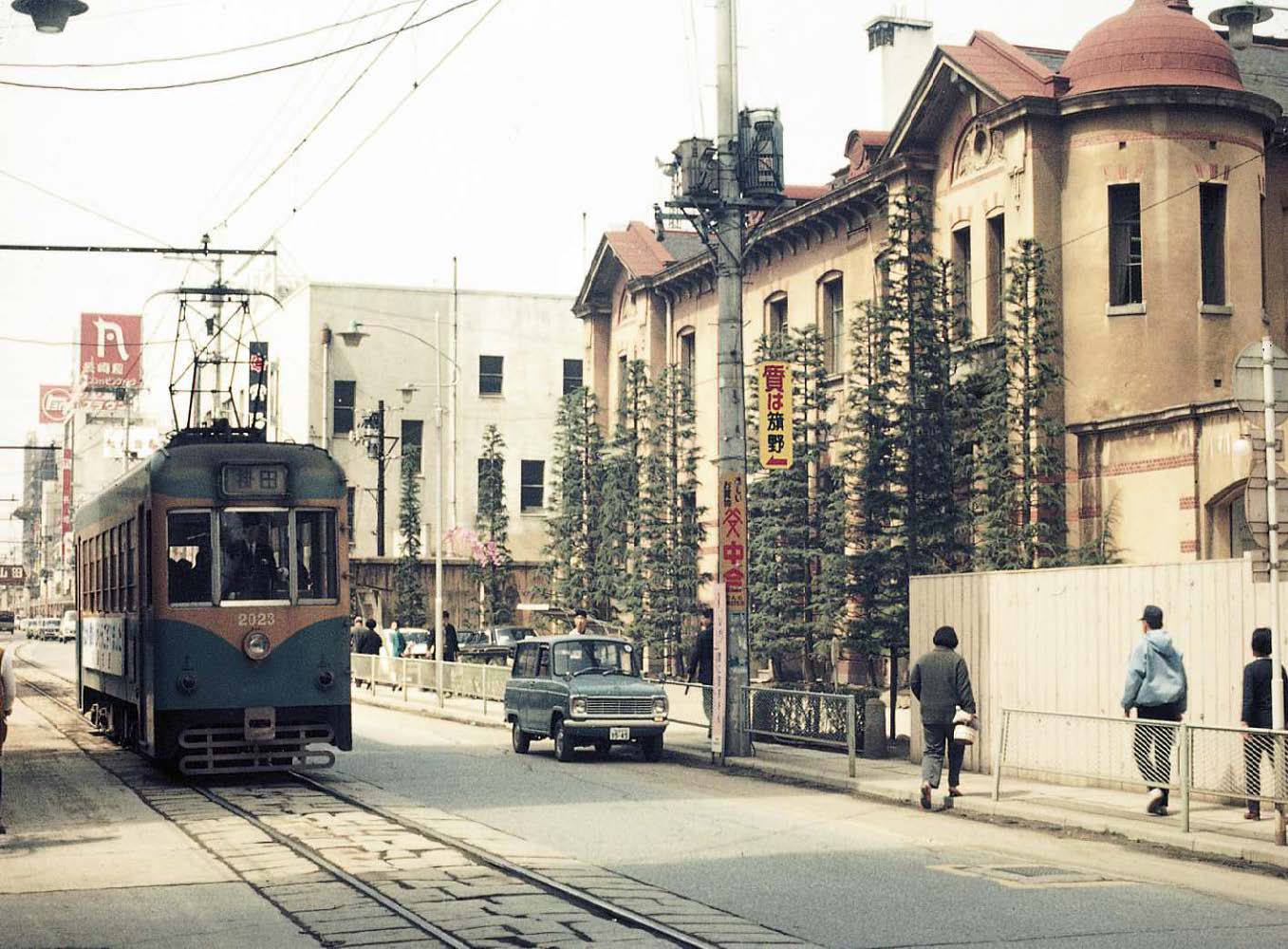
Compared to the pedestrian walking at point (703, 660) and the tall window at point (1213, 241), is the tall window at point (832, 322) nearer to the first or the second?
the tall window at point (1213, 241)

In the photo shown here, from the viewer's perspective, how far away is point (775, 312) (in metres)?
44.0

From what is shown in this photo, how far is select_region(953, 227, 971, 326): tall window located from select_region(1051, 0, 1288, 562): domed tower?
2.48m

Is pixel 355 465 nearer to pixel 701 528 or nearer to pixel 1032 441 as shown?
pixel 701 528

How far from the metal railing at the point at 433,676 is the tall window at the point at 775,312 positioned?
1161 centimetres

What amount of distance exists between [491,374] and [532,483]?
5.22m

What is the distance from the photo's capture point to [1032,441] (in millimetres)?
31438

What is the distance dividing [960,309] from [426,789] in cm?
1885

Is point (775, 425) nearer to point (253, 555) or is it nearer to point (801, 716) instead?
point (801, 716)

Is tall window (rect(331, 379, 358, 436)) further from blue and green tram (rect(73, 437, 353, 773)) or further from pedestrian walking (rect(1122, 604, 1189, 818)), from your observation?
pedestrian walking (rect(1122, 604, 1189, 818))

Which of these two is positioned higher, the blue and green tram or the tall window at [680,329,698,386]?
the tall window at [680,329,698,386]

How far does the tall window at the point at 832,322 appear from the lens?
40.2m

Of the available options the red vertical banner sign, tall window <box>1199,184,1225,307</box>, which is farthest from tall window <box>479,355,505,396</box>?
the red vertical banner sign

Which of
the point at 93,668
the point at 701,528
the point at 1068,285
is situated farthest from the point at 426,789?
the point at 701,528

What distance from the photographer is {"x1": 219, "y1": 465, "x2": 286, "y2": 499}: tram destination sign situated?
19109 mm
